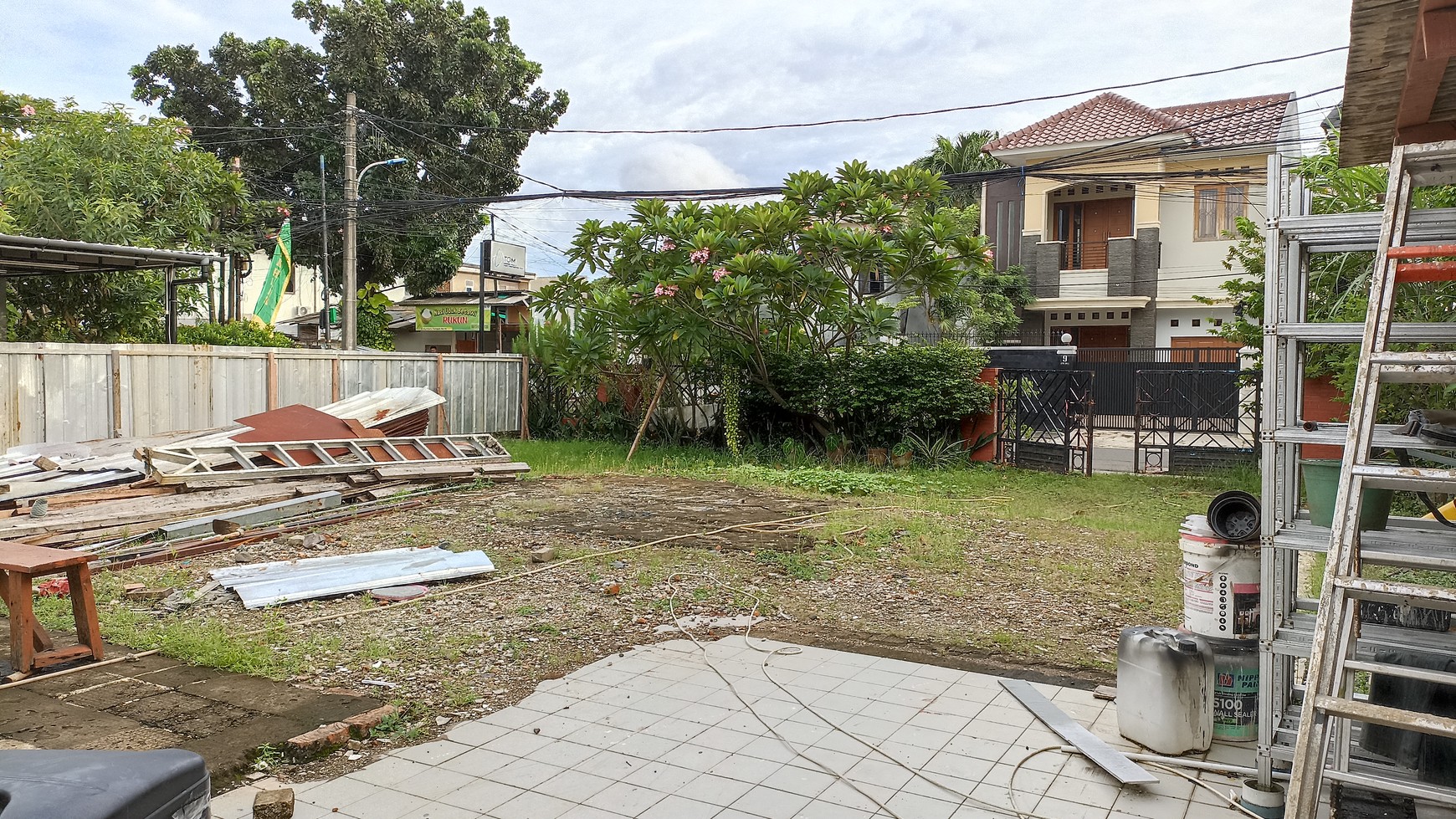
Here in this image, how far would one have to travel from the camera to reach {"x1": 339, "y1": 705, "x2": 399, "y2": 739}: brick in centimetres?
421

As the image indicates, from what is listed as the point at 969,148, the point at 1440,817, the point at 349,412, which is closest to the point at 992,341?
the point at 969,148

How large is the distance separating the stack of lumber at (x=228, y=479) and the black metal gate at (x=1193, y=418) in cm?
948

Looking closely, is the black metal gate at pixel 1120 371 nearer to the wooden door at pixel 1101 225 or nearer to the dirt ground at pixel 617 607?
the wooden door at pixel 1101 225

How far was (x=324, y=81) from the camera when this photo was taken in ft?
85.8

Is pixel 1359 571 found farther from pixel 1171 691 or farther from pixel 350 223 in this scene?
pixel 350 223

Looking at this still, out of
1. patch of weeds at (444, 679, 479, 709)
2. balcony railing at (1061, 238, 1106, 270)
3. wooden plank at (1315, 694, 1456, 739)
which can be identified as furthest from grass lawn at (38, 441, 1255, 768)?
balcony railing at (1061, 238, 1106, 270)

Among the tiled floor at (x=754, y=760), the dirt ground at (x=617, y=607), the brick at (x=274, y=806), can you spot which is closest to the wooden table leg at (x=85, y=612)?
the dirt ground at (x=617, y=607)

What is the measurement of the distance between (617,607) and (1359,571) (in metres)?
4.62

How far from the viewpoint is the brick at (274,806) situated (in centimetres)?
335

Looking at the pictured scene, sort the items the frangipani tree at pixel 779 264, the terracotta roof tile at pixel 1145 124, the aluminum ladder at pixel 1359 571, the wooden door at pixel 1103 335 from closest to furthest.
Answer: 1. the aluminum ladder at pixel 1359 571
2. the frangipani tree at pixel 779 264
3. the terracotta roof tile at pixel 1145 124
4. the wooden door at pixel 1103 335

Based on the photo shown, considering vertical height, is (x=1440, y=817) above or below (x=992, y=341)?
below

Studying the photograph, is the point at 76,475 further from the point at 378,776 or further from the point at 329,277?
the point at 329,277

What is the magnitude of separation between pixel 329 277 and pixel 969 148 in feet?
64.9

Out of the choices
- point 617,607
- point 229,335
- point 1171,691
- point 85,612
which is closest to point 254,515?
point 85,612
